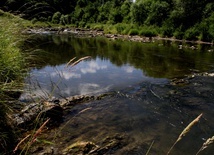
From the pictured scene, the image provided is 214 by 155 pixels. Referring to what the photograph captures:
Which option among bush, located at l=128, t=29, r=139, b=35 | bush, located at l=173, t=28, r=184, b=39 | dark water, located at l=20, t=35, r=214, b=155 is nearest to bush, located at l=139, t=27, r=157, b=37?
bush, located at l=128, t=29, r=139, b=35

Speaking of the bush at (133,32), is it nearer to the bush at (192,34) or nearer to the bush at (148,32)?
the bush at (148,32)

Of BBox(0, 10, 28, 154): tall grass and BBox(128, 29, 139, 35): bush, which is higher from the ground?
BBox(0, 10, 28, 154): tall grass

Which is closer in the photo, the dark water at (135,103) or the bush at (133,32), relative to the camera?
the dark water at (135,103)

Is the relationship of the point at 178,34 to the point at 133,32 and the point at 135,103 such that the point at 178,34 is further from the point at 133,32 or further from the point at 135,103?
the point at 135,103

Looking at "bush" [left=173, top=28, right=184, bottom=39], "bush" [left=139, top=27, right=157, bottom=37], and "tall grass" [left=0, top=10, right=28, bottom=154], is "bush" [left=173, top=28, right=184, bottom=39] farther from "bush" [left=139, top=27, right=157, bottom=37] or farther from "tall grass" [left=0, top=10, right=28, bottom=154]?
"tall grass" [left=0, top=10, right=28, bottom=154]

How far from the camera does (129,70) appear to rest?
13.9 m

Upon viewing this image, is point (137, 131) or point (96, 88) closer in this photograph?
point (137, 131)

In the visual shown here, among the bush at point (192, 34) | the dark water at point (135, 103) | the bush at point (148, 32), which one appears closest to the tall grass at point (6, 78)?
the dark water at point (135, 103)

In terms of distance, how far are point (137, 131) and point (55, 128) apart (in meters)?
2.10

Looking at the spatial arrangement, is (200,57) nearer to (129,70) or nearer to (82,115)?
(129,70)

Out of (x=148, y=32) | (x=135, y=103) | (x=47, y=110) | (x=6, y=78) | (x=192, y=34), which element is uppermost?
(x=6, y=78)

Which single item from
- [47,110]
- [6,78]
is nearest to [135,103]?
[47,110]

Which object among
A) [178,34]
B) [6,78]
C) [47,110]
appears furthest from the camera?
[178,34]

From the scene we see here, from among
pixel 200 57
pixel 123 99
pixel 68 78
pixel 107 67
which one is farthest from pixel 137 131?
pixel 200 57
